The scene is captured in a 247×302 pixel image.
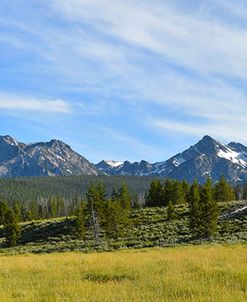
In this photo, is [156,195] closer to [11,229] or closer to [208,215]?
[11,229]

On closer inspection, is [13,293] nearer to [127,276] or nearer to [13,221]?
[127,276]

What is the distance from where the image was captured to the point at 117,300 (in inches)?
380

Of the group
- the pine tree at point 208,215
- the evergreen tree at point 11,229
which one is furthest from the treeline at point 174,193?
the pine tree at point 208,215

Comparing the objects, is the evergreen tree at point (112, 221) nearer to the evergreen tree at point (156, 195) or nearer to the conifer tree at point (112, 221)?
the conifer tree at point (112, 221)

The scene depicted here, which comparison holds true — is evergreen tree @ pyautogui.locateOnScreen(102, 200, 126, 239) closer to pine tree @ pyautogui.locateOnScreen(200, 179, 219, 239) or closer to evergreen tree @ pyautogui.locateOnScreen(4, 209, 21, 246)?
pine tree @ pyautogui.locateOnScreen(200, 179, 219, 239)

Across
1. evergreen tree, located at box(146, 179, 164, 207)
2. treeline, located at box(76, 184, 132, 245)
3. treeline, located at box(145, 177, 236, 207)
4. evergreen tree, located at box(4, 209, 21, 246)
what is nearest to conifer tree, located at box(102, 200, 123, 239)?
treeline, located at box(76, 184, 132, 245)

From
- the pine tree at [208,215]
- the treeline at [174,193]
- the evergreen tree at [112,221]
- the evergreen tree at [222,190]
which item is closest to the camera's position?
the pine tree at [208,215]

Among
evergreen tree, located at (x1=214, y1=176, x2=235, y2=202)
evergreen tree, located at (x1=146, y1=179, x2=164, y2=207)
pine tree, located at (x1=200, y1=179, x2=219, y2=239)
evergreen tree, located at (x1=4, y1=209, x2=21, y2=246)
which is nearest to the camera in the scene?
pine tree, located at (x1=200, y1=179, x2=219, y2=239)

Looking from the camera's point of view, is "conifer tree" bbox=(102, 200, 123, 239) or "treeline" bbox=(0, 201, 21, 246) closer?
"conifer tree" bbox=(102, 200, 123, 239)

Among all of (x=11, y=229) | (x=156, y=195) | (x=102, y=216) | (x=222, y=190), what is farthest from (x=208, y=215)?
(x=156, y=195)

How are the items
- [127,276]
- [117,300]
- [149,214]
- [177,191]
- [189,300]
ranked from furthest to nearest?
[177,191]
[149,214]
[127,276]
[117,300]
[189,300]

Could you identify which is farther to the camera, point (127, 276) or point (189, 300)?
point (127, 276)

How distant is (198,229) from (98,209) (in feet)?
57.4

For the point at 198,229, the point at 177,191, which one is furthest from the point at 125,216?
the point at 177,191
